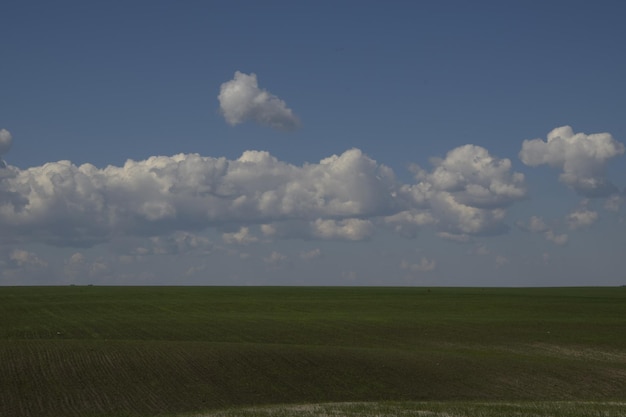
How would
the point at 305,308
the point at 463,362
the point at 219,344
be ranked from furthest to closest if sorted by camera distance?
1. the point at 305,308
2. the point at 219,344
3. the point at 463,362

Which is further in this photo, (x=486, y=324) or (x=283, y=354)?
(x=486, y=324)

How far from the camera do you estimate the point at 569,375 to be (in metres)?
48.2

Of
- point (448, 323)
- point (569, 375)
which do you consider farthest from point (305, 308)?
point (569, 375)

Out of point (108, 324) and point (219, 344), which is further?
point (108, 324)

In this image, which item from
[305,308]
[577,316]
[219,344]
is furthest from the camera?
[305,308]

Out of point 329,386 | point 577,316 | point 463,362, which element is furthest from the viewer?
point 577,316

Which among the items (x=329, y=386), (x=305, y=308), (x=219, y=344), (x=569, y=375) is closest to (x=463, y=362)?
(x=569, y=375)

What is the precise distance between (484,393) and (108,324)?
148ft

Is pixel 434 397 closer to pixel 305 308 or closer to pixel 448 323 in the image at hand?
pixel 448 323

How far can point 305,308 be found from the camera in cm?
10506

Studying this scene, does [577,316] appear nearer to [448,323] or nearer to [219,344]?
[448,323]

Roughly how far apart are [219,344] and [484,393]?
66.4 ft

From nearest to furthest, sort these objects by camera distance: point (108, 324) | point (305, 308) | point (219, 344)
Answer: point (219, 344) < point (108, 324) < point (305, 308)

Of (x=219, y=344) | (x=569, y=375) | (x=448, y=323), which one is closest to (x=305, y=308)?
(x=448, y=323)
